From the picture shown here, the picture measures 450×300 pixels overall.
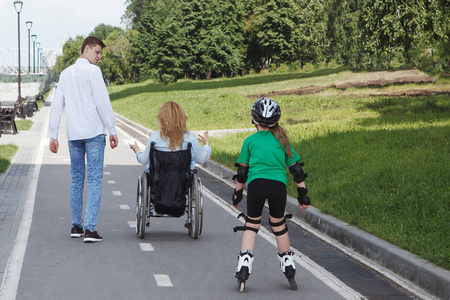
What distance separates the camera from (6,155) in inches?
668

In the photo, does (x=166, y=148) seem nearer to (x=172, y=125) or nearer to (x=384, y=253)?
(x=172, y=125)

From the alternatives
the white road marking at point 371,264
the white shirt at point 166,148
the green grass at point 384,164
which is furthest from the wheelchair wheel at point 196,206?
the green grass at point 384,164

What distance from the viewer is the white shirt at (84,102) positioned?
7387 millimetres

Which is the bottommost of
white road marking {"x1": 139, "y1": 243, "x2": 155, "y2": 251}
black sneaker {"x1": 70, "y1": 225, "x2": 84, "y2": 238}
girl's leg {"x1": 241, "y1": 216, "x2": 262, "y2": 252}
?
white road marking {"x1": 139, "y1": 243, "x2": 155, "y2": 251}

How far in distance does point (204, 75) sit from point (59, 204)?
269ft

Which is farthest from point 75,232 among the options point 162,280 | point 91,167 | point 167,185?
point 162,280

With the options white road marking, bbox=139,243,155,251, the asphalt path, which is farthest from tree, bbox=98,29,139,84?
white road marking, bbox=139,243,155,251

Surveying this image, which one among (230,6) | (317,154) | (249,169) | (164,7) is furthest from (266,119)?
(164,7)

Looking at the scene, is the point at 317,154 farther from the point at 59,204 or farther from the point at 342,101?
the point at 342,101

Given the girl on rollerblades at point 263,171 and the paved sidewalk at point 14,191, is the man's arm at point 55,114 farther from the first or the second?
the girl on rollerblades at point 263,171

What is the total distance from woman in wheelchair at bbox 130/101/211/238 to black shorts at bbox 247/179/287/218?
1857mm

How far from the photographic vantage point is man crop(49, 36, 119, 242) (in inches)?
291

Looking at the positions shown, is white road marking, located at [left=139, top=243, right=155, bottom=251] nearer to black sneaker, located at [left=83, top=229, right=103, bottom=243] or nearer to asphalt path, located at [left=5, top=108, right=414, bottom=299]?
asphalt path, located at [left=5, top=108, right=414, bottom=299]

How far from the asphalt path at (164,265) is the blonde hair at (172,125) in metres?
1.10
